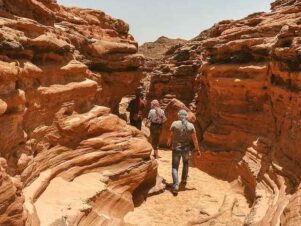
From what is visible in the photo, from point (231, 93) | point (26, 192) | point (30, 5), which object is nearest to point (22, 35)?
point (30, 5)

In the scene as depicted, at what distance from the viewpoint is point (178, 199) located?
9.58 m

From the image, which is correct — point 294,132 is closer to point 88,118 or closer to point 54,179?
point 88,118

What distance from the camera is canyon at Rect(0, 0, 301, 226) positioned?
6633mm

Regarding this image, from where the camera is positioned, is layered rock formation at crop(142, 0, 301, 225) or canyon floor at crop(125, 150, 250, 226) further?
canyon floor at crop(125, 150, 250, 226)

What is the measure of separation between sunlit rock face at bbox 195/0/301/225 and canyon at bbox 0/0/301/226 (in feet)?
0.13

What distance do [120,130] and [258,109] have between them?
15.1 feet

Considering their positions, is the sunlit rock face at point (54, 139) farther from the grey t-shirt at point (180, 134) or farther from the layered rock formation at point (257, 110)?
the layered rock formation at point (257, 110)

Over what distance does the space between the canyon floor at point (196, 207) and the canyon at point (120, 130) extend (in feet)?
Answer: 0.15

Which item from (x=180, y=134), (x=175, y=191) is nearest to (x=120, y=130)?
(x=180, y=134)

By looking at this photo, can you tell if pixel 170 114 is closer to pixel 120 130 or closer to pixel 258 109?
pixel 258 109

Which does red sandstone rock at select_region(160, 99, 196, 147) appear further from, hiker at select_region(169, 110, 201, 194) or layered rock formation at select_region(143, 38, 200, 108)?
hiker at select_region(169, 110, 201, 194)

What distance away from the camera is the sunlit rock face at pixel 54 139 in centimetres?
635

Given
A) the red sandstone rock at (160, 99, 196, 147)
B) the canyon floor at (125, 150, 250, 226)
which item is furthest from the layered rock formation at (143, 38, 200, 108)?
the canyon floor at (125, 150, 250, 226)

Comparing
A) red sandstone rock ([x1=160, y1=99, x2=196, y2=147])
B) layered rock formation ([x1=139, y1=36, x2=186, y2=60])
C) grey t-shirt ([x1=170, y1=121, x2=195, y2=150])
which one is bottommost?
red sandstone rock ([x1=160, y1=99, x2=196, y2=147])
